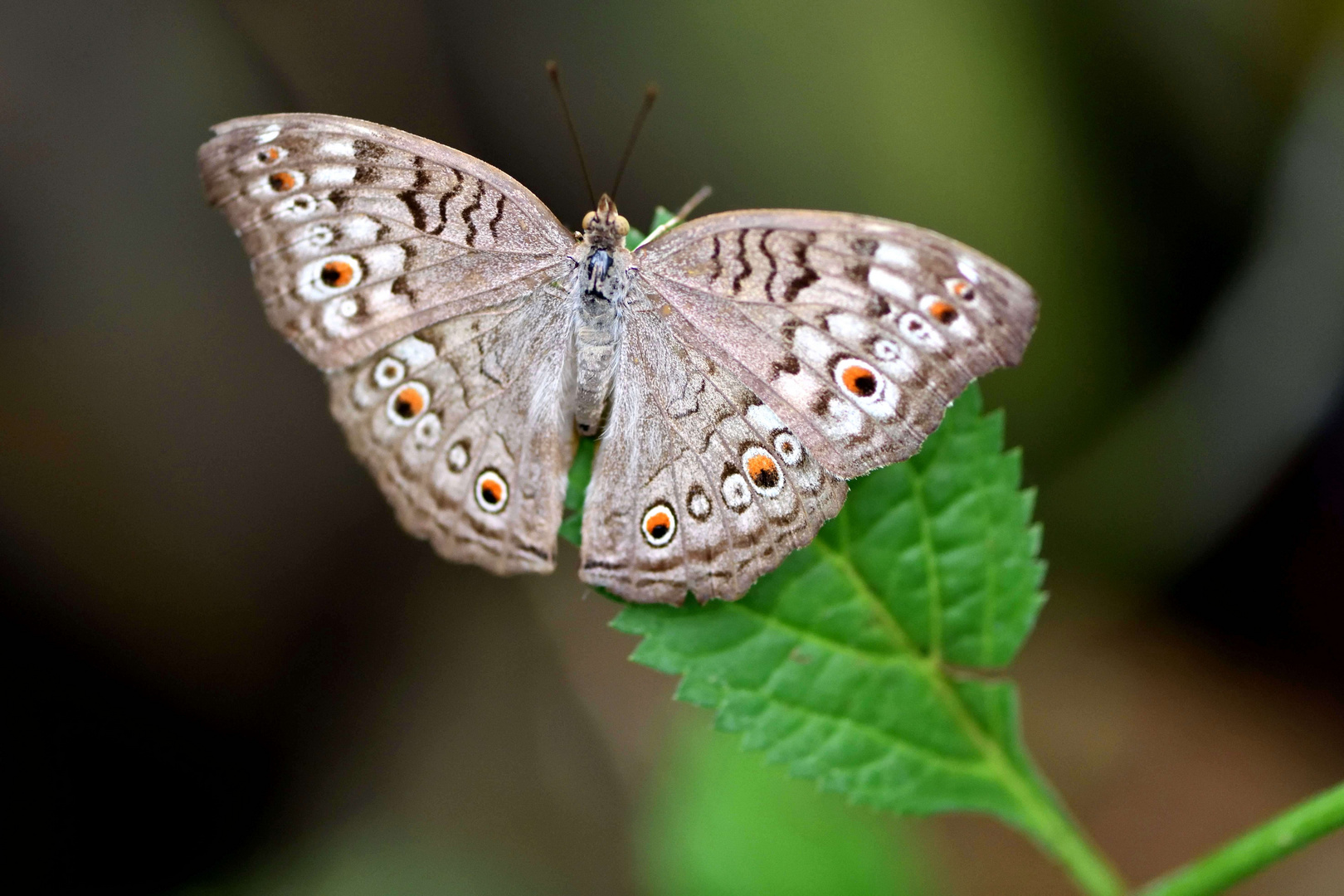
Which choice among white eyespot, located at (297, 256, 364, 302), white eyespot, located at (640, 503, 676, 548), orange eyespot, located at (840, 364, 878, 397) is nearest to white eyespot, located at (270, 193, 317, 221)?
white eyespot, located at (297, 256, 364, 302)

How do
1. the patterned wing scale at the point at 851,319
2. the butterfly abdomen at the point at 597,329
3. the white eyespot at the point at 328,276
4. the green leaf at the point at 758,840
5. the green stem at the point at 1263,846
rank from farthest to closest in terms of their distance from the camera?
the green leaf at the point at 758,840 < the butterfly abdomen at the point at 597,329 < the white eyespot at the point at 328,276 < the patterned wing scale at the point at 851,319 < the green stem at the point at 1263,846

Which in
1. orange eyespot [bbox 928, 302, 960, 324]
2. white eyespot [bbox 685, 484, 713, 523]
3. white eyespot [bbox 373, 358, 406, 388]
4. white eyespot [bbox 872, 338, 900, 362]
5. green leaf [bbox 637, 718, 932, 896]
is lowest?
green leaf [bbox 637, 718, 932, 896]

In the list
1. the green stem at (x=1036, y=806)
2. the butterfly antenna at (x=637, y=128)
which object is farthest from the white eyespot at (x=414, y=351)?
the green stem at (x=1036, y=806)

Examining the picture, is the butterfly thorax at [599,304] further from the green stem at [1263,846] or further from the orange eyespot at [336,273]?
the green stem at [1263,846]

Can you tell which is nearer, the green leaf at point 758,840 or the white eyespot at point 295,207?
the white eyespot at point 295,207

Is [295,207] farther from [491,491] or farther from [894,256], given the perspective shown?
[894,256]

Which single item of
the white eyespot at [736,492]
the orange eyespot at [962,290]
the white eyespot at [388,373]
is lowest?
the white eyespot at [388,373]

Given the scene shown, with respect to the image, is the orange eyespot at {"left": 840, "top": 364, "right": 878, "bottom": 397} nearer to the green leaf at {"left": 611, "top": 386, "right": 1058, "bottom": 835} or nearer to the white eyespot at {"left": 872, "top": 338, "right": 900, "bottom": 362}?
the white eyespot at {"left": 872, "top": 338, "right": 900, "bottom": 362}
